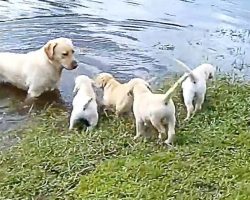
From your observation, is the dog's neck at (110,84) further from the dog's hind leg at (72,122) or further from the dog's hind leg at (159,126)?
the dog's hind leg at (159,126)

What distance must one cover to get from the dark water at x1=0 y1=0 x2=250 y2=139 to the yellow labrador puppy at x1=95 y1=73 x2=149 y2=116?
56 cm

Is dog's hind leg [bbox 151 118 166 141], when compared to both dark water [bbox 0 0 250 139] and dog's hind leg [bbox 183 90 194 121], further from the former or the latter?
dark water [bbox 0 0 250 139]

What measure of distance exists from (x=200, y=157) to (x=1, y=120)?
2.08 metres

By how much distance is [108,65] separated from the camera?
783 centimetres

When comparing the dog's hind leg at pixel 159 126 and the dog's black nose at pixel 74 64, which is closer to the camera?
the dog's hind leg at pixel 159 126

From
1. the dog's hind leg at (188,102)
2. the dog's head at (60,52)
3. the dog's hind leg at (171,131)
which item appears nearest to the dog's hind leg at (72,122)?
the dog's hind leg at (171,131)

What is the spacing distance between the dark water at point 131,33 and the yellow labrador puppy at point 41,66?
141 millimetres

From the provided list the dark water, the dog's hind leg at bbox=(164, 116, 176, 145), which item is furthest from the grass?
the dark water

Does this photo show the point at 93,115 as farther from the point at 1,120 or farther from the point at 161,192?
the point at 161,192

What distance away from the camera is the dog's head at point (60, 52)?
6762 millimetres

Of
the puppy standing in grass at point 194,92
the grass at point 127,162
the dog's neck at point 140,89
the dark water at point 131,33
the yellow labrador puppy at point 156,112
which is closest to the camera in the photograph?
the grass at point 127,162

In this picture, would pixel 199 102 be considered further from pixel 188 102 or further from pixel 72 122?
pixel 72 122

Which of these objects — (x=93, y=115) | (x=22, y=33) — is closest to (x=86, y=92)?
(x=93, y=115)

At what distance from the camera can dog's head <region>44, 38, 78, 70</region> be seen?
6762 mm
